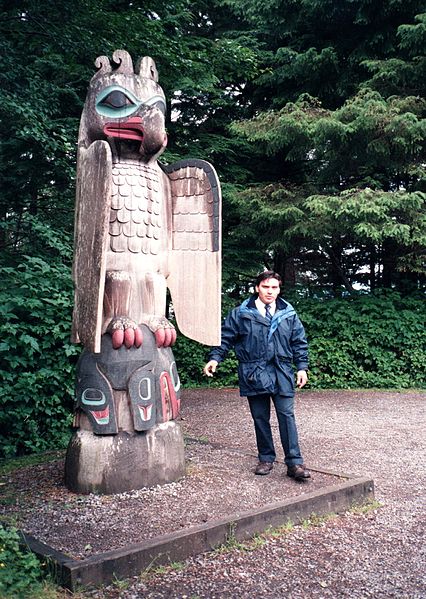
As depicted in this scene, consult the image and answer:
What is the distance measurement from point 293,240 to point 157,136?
6.99 meters

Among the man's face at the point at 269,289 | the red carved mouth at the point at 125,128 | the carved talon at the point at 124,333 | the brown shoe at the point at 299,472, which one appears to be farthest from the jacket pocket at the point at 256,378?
the red carved mouth at the point at 125,128

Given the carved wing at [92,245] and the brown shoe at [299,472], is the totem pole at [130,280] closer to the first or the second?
the carved wing at [92,245]

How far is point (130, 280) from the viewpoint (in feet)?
15.0

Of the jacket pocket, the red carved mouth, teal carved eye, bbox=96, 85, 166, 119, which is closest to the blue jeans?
the jacket pocket

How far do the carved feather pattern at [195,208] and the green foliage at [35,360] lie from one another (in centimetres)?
199

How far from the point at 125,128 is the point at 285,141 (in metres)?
6.68

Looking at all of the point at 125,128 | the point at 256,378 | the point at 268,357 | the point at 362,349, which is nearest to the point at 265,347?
the point at 268,357

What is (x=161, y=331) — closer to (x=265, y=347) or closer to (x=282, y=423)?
(x=265, y=347)

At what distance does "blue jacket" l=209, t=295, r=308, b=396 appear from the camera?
188 inches

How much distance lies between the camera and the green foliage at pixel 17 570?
2.89 meters

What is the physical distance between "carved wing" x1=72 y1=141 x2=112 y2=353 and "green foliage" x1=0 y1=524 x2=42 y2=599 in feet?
4.44

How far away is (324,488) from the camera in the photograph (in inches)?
175

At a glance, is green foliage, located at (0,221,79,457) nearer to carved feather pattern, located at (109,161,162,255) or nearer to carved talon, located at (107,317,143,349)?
carved talon, located at (107,317,143,349)

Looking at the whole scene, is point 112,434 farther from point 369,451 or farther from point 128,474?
point 369,451
